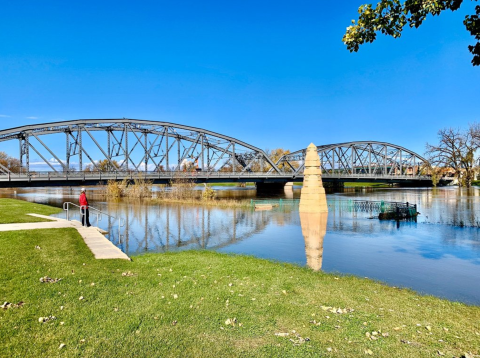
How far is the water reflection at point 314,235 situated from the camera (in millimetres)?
13759

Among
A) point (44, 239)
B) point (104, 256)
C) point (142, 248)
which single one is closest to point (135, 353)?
point (104, 256)

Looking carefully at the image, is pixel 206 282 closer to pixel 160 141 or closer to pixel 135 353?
pixel 135 353

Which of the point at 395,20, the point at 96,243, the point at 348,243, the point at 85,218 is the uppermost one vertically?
the point at 395,20

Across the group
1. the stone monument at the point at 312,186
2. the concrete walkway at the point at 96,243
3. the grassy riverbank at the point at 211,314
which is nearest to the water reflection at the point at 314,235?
the stone monument at the point at 312,186

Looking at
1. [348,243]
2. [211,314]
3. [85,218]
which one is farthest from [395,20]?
[85,218]

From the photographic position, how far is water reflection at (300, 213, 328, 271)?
45.1ft

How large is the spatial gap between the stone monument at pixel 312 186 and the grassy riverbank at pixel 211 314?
1841 cm

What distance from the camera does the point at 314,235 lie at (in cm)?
2023

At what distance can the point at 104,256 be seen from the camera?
11.6 meters

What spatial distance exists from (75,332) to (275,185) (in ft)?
293

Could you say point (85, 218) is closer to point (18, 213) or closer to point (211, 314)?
point (18, 213)

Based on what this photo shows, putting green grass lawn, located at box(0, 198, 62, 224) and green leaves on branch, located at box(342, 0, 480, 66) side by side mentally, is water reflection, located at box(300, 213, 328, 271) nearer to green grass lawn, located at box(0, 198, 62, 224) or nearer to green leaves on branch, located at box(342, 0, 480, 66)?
green leaves on branch, located at box(342, 0, 480, 66)

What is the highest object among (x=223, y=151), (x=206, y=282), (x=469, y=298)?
(x=223, y=151)

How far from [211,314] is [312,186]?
75.9 feet
